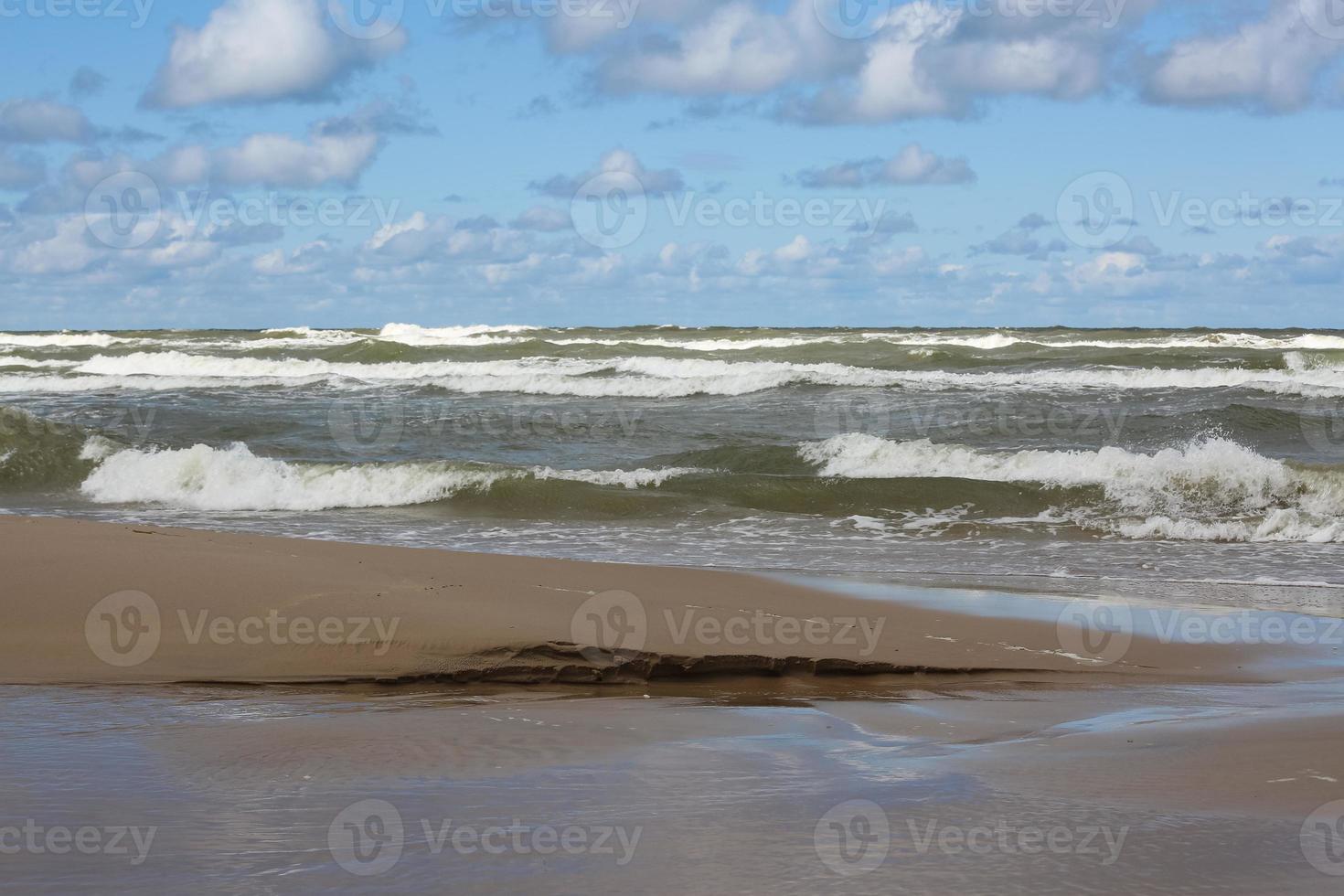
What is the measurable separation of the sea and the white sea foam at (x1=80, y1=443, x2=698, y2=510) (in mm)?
34

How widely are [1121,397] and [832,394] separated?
5.90m

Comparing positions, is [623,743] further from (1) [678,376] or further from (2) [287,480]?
(1) [678,376]

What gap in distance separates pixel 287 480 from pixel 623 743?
10.7 meters

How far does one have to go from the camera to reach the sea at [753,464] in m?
11.1

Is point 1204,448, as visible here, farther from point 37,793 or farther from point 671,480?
point 37,793

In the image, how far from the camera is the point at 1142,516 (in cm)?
1240

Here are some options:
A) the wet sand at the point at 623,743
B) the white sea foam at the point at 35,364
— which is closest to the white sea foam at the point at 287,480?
the wet sand at the point at 623,743

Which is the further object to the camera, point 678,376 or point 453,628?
point 678,376

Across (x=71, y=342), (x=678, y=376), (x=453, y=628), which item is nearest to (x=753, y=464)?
(x=453, y=628)

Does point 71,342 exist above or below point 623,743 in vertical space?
above

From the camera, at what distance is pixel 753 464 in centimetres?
1587

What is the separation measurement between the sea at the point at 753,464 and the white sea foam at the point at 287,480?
34mm

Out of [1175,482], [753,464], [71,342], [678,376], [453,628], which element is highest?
[71,342]

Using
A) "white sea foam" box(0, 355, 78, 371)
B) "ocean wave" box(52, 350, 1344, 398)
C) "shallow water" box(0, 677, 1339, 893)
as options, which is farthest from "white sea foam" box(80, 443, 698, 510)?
"white sea foam" box(0, 355, 78, 371)
